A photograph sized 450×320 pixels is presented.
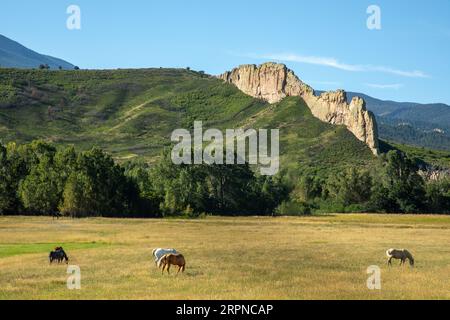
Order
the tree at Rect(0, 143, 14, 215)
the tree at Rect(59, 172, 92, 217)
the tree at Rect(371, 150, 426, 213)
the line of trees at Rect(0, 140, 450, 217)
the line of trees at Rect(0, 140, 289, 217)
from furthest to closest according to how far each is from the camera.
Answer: the tree at Rect(371, 150, 426, 213), the tree at Rect(0, 143, 14, 215), the line of trees at Rect(0, 140, 450, 217), the line of trees at Rect(0, 140, 289, 217), the tree at Rect(59, 172, 92, 217)

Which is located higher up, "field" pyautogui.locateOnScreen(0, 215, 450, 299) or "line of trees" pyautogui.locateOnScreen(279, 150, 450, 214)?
"line of trees" pyautogui.locateOnScreen(279, 150, 450, 214)

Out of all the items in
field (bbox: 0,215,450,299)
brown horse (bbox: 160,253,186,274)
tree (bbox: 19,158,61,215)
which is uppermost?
tree (bbox: 19,158,61,215)

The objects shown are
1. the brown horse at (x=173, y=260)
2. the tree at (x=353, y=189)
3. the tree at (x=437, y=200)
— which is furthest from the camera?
the tree at (x=353, y=189)

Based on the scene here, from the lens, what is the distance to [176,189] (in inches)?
3944

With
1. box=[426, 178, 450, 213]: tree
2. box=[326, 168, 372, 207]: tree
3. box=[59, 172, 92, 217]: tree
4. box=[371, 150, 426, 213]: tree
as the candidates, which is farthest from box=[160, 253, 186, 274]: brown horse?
box=[326, 168, 372, 207]: tree

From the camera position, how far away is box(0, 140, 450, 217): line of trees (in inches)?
3469

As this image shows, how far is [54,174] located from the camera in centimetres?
8906

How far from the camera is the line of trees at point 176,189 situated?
8812cm

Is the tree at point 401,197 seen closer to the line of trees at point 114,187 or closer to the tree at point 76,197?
the line of trees at point 114,187

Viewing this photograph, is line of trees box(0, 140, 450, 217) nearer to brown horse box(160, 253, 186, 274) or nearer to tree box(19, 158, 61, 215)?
tree box(19, 158, 61, 215)

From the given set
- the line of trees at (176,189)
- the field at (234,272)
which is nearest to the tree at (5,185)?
the line of trees at (176,189)

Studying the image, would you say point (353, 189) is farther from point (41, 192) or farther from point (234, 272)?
point (234, 272)

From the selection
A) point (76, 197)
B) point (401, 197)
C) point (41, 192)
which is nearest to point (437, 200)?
point (401, 197)
